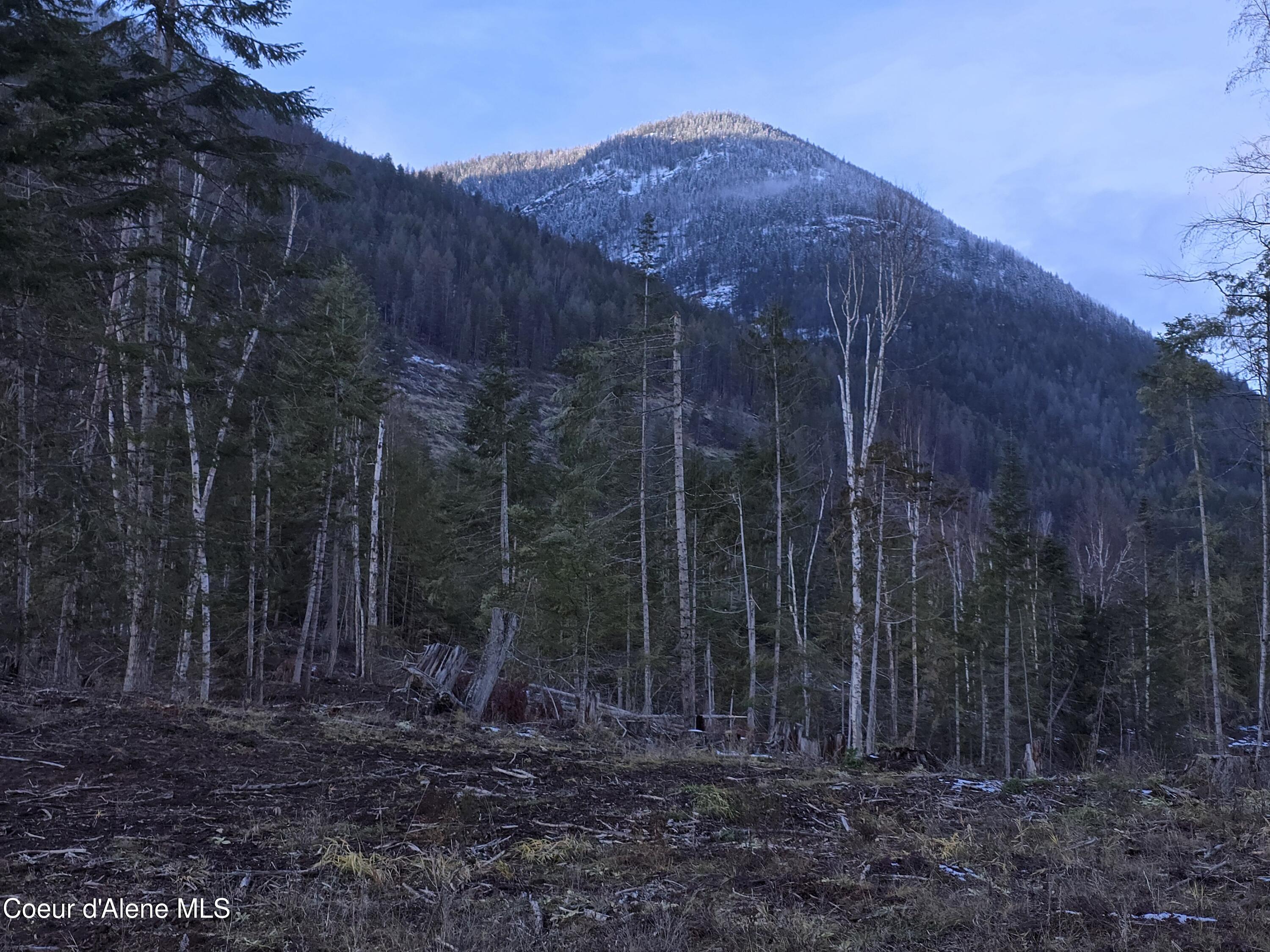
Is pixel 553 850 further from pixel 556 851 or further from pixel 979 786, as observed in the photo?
pixel 979 786

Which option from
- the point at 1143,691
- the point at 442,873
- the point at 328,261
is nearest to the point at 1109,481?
the point at 1143,691

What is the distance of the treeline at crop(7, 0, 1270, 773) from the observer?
39.2ft

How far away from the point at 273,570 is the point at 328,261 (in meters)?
8.58

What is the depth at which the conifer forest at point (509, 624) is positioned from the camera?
15.9 ft

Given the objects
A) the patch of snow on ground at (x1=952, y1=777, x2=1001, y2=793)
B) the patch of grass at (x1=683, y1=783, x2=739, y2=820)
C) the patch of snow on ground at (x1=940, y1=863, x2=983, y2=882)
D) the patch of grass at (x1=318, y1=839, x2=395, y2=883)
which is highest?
the patch of grass at (x1=318, y1=839, x2=395, y2=883)

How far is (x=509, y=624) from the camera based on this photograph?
1329 centimetres

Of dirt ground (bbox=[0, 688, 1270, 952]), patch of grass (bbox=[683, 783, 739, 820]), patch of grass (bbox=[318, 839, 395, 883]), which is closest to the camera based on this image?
dirt ground (bbox=[0, 688, 1270, 952])

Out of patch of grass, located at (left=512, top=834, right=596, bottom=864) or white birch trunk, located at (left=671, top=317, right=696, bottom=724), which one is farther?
white birch trunk, located at (left=671, top=317, right=696, bottom=724)

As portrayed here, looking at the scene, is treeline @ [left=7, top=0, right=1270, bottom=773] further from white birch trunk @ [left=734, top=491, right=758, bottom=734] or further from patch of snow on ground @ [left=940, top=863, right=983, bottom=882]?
patch of snow on ground @ [left=940, top=863, right=983, bottom=882]

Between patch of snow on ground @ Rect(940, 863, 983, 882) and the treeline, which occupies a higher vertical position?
the treeline

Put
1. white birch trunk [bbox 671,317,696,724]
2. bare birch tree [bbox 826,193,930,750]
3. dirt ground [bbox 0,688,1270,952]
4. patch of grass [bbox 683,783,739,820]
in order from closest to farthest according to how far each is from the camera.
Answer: dirt ground [bbox 0,688,1270,952] < patch of grass [bbox 683,783,739,820] < bare birch tree [bbox 826,193,930,750] < white birch trunk [bbox 671,317,696,724]

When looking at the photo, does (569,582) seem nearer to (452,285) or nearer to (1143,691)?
(1143,691)

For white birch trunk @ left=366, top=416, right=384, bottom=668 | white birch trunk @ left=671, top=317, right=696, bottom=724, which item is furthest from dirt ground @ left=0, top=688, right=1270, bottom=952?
white birch trunk @ left=366, top=416, right=384, bottom=668

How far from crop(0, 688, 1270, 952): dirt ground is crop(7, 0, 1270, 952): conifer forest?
0.05 m
